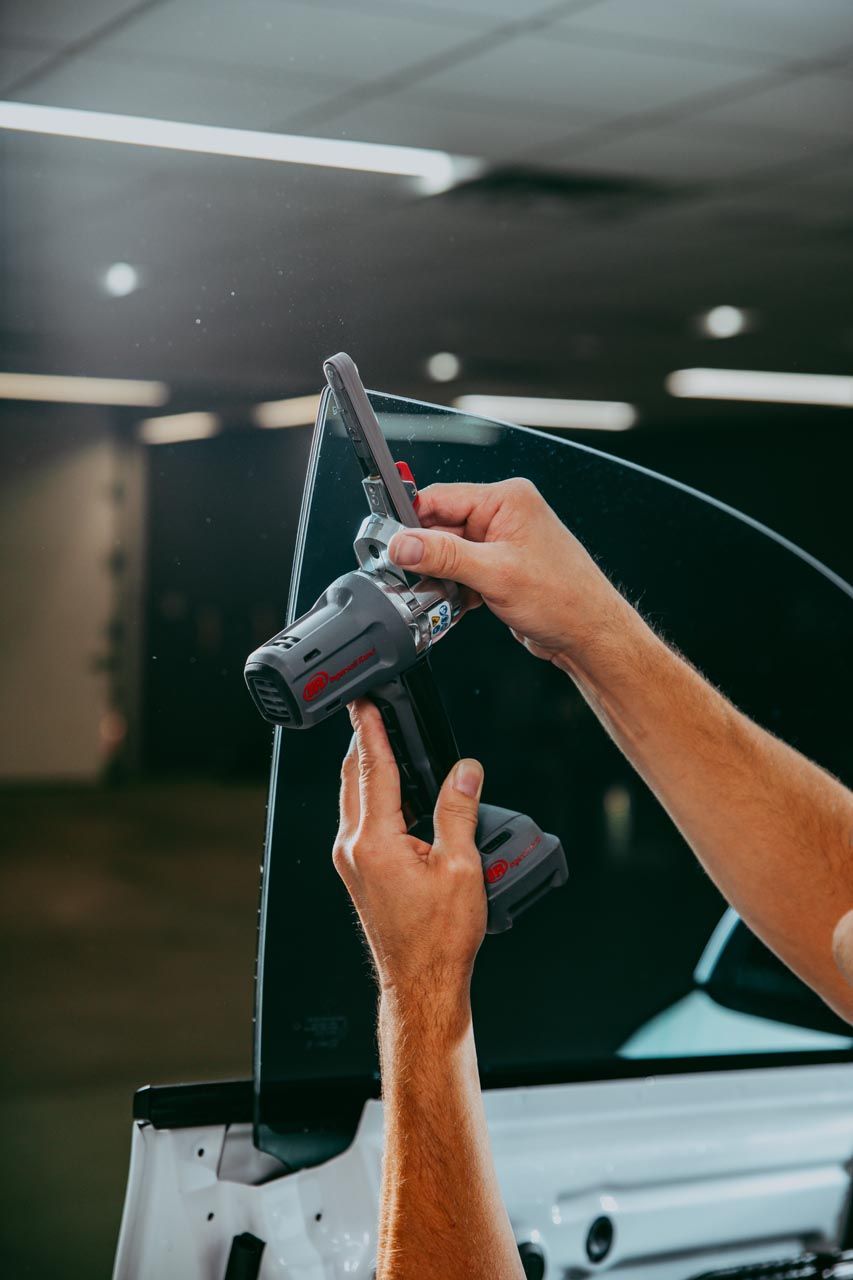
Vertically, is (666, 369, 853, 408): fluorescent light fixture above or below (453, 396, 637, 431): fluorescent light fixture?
above

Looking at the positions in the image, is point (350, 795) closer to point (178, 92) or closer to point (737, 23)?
point (178, 92)

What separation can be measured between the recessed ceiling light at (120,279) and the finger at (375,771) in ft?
1.36

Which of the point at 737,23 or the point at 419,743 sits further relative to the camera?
the point at 737,23

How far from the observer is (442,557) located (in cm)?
111

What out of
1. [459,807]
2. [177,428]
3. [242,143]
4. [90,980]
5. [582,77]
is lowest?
[90,980]

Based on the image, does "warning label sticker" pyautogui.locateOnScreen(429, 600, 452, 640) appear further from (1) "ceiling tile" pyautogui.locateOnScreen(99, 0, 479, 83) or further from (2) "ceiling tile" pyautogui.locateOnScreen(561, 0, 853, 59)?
(2) "ceiling tile" pyautogui.locateOnScreen(561, 0, 853, 59)

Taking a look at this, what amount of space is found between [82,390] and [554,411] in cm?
46

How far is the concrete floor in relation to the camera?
3.80ft

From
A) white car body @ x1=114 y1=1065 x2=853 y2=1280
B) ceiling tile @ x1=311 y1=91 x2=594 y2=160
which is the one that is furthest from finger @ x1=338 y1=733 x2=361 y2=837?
ceiling tile @ x1=311 y1=91 x2=594 y2=160

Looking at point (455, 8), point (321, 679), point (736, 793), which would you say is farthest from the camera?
point (736, 793)

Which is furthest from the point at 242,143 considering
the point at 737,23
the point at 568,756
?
the point at 568,756

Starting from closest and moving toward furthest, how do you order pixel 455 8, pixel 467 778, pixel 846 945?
1. pixel 846 945
2. pixel 467 778
3. pixel 455 8

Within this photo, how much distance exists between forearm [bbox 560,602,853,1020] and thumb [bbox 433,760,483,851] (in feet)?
0.67

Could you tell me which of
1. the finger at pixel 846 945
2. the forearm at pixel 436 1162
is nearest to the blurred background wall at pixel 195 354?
the forearm at pixel 436 1162
